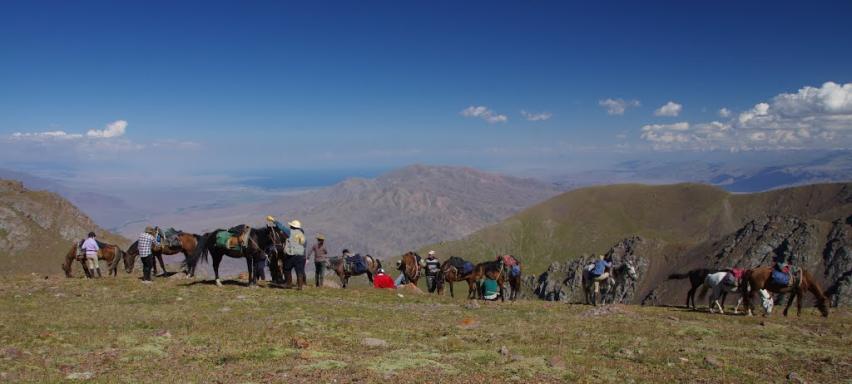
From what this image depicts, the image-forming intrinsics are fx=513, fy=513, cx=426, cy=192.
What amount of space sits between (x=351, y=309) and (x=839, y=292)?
147 m

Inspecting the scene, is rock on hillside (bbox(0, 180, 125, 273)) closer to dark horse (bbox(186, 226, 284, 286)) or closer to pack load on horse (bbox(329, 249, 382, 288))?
pack load on horse (bbox(329, 249, 382, 288))

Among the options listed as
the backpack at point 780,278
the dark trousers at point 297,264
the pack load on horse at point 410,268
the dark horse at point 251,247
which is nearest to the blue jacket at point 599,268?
the backpack at point 780,278

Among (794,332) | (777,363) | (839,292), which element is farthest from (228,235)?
(839,292)

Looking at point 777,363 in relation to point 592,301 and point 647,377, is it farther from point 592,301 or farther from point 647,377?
point 592,301

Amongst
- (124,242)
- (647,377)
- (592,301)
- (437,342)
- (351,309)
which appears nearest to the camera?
(647,377)

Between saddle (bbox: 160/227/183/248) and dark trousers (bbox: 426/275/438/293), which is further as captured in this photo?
dark trousers (bbox: 426/275/438/293)

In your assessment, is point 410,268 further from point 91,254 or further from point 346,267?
point 91,254

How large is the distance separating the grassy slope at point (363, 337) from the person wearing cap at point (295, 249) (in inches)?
70.2

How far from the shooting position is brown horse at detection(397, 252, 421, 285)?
31781 mm

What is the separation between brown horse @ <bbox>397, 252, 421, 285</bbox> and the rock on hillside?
10214 cm

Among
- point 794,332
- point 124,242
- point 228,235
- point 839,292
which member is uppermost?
point 228,235

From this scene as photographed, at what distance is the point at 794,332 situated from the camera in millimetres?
17281

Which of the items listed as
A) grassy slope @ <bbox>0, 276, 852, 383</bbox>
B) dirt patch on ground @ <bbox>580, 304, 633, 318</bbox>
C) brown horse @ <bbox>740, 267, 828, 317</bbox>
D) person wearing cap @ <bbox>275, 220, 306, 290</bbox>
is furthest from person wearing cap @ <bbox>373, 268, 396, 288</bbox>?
brown horse @ <bbox>740, 267, 828, 317</bbox>

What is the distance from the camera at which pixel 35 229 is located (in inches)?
5017
